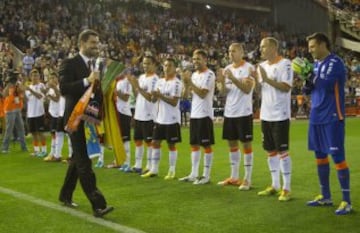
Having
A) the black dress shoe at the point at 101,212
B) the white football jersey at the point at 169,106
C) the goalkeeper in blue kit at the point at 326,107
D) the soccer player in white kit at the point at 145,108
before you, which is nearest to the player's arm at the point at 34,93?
the soccer player in white kit at the point at 145,108

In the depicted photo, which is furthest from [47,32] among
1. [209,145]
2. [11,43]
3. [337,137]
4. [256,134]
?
[337,137]

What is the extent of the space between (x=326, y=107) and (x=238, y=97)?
2182 millimetres

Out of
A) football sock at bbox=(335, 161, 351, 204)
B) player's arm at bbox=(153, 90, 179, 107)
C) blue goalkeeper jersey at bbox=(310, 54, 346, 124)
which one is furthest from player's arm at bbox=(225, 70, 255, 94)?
football sock at bbox=(335, 161, 351, 204)

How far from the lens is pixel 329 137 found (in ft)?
22.2

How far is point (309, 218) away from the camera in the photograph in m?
6.60

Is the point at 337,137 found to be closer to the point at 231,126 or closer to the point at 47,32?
the point at 231,126

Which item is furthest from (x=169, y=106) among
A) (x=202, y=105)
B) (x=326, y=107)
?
(x=326, y=107)

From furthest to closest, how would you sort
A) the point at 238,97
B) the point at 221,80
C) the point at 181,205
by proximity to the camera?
the point at 238,97 → the point at 221,80 → the point at 181,205

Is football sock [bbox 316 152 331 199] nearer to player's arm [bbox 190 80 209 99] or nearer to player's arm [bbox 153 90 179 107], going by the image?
player's arm [bbox 190 80 209 99]

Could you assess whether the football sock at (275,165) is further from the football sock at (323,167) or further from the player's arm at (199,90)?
the player's arm at (199,90)

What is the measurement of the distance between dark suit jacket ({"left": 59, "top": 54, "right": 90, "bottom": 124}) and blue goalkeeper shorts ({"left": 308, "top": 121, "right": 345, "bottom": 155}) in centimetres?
299

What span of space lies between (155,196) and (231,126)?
170cm

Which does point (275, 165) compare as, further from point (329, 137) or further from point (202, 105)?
point (202, 105)

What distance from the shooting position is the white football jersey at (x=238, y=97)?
8750 millimetres
